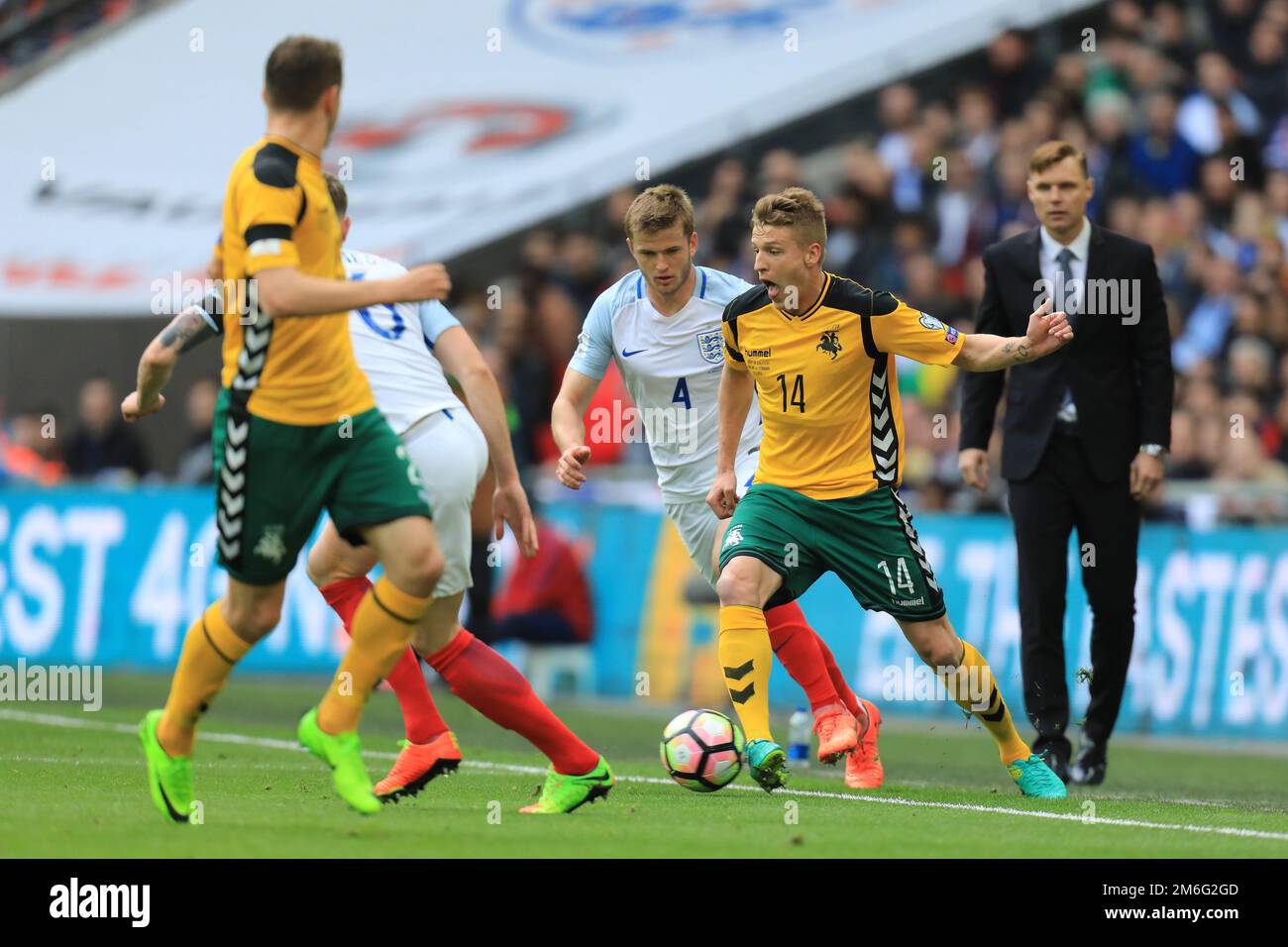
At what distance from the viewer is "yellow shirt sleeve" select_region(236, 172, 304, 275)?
607 cm

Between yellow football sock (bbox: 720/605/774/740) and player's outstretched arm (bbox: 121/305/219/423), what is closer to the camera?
player's outstretched arm (bbox: 121/305/219/423)

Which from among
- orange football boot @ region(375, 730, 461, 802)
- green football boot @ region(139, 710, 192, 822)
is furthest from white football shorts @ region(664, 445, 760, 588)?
green football boot @ region(139, 710, 192, 822)

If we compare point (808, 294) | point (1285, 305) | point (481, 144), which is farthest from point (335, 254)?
point (481, 144)

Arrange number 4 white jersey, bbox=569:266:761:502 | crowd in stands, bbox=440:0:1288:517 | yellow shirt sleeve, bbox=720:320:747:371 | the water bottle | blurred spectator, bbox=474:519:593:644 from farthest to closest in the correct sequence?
blurred spectator, bbox=474:519:593:644
crowd in stands, bbox=440:0:1288:517
the water bottle
number 4 white jersey, bbox=569:266:761:502
yellow shirt sleeve, bbox=720:320:747:371

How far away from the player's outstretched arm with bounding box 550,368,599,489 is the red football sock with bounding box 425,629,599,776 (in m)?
0.92

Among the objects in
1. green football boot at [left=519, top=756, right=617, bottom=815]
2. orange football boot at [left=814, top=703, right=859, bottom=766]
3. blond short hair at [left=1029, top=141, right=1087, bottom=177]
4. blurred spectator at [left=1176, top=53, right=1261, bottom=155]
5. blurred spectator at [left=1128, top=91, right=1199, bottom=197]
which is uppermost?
blurred spectator at [left=1176, top=53, right=1261, bottom=155]

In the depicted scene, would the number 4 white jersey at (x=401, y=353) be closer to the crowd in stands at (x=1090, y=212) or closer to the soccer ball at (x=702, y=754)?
the soccer ball at (x=702, y=754)

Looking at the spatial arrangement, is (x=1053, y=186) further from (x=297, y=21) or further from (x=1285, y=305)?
(x=297, y=21)

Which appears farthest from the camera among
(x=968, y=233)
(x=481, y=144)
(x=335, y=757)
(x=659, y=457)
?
(x=481, y=144)

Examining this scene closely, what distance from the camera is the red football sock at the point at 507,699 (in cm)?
713

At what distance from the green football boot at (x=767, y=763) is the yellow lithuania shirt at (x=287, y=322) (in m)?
2.08

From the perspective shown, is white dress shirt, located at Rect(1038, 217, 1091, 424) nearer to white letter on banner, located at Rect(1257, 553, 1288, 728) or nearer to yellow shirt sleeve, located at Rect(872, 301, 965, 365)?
yellow shirt sleeve, located at Rect(872, 301, 965, 365)

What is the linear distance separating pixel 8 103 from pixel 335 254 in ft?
51.3

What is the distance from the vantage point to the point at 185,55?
69.8 ft
